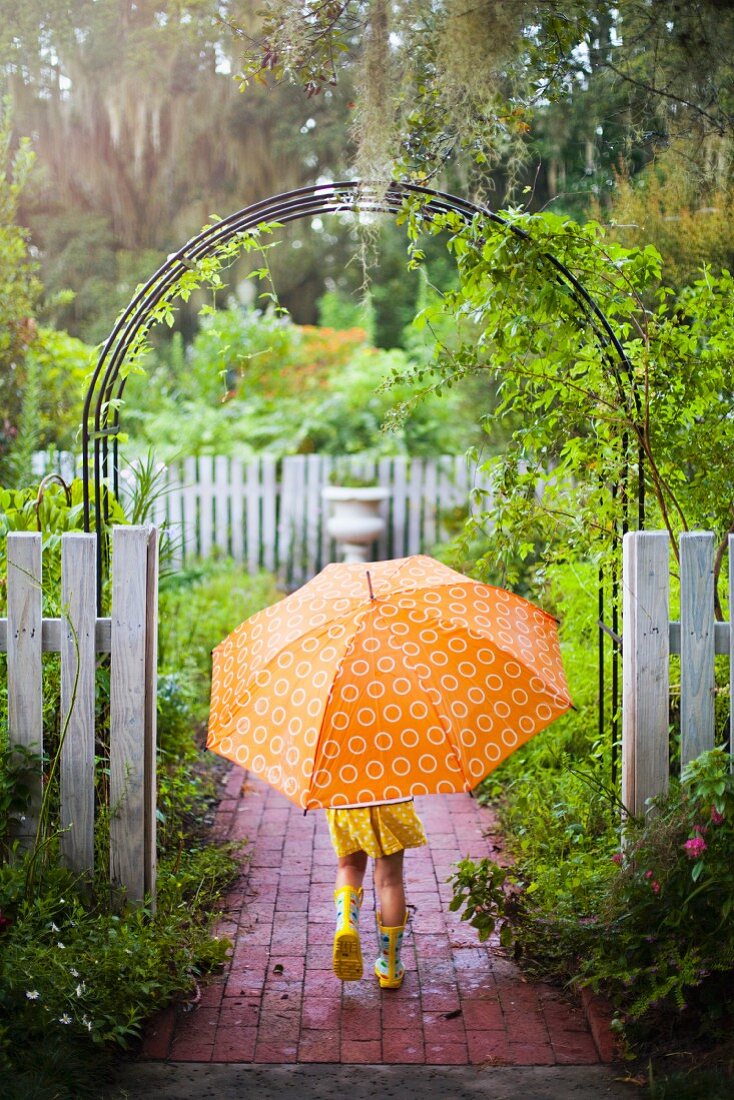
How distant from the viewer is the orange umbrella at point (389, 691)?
289cm

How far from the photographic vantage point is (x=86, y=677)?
342 cm

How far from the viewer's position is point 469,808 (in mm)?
5082

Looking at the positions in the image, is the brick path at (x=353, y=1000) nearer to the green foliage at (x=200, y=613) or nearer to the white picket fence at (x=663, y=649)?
the white picket fence at (x=663, y=649)

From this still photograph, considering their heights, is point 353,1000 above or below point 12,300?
below

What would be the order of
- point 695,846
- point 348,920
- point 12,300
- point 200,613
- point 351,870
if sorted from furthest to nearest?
point 200,613, point 12,300, point 351,870, point 348,920, point 695,846

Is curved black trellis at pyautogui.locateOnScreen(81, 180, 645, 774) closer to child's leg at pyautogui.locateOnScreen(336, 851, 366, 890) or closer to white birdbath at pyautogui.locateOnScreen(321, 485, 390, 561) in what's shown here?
child's leg at pyautogui.locateOnScreen(336, 851, 366, 890)

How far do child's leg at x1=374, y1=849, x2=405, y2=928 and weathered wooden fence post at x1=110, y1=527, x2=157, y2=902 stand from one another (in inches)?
30.6

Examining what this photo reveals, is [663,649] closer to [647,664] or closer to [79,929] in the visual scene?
[647,664]

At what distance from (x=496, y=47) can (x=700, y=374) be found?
4.37ft

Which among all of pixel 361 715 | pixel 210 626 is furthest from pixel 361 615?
pixel 210 626

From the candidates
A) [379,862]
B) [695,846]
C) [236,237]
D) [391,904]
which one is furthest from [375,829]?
[236,237]

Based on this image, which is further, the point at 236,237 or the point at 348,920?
the point at 236,237

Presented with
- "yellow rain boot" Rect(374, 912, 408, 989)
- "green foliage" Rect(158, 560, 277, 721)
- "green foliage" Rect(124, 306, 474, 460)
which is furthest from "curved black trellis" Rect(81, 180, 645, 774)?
"green foliage" Rect(124, 306, 474, 460)

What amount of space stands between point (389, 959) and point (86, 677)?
51.7 inches
